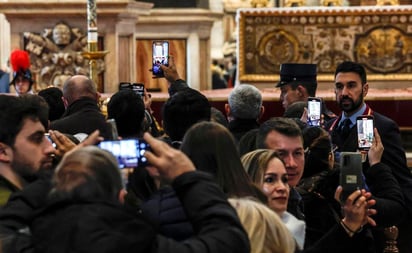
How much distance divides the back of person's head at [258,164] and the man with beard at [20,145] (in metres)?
0.84

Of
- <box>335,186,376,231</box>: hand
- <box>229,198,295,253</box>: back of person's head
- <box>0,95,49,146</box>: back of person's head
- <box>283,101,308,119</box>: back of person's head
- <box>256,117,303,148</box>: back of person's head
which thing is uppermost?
<box>0,95,49,146</box>: back of person's head

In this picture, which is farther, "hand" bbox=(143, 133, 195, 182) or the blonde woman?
the blonde woman

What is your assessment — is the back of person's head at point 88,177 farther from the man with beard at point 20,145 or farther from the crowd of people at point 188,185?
the man with beard at point 20,145

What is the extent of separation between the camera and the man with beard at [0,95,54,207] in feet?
18.2

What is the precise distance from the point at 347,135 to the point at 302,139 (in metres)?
1.97

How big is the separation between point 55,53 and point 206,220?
534 inches

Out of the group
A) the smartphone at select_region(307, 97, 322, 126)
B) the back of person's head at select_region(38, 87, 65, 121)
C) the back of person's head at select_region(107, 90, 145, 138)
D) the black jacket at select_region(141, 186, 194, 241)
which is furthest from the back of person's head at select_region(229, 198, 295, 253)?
the back of person's head at select_region(38, 87, 65, 121)

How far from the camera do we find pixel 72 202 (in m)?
4.37

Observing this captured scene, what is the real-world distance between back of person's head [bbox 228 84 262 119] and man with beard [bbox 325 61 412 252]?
0.56 metres

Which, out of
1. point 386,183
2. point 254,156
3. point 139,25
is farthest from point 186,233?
point 139,25

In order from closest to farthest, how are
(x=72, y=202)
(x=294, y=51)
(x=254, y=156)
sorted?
1. (x=72, y=202)
2. (x=254, y=156)
3. (x=294, y=51)

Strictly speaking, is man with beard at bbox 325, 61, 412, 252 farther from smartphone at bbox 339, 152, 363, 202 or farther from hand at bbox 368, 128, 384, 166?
smartphone at bbox 339, 152, 363, 202

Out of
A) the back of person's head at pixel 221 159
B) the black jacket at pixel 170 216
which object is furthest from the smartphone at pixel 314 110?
the black jacket at pixel 170 216

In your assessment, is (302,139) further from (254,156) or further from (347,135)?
(347,135)
